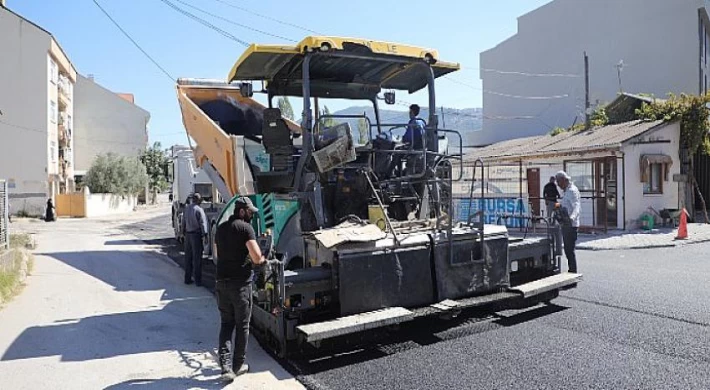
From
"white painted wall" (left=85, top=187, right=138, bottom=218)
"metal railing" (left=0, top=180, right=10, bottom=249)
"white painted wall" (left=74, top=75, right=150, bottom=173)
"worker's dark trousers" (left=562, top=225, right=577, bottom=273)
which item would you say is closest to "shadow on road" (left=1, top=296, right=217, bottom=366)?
"metal railing" (left=0, top=180, right=10, bottom=249)

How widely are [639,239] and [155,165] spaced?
4684 cm

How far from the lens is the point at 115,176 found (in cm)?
4272

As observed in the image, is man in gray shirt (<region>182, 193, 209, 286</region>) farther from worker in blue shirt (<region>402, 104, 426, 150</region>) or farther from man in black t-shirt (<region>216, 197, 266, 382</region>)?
man in black t-shirt (<region>216, 197, 266, 382</region>)

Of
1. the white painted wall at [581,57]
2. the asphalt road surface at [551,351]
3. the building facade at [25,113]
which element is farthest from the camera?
the building facade at [25,113]

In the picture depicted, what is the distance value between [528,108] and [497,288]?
130 feet

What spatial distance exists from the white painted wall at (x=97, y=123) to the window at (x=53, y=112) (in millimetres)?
11661

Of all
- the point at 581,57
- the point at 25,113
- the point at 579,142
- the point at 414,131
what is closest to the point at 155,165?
the point at 25,113

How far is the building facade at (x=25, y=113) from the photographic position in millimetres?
35500

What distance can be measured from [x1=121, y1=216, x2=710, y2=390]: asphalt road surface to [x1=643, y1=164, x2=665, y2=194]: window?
10.7 meters

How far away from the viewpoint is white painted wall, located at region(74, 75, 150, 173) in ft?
170

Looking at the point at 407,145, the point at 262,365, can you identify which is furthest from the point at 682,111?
the point at 262,365

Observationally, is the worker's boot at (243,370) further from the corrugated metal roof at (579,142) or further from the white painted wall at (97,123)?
the white painted wall at (97,123)

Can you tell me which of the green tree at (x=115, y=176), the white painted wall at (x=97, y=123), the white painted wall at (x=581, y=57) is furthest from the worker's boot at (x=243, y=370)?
the white painted wall at (x=97, y=123)

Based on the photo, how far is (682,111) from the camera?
18.3m
